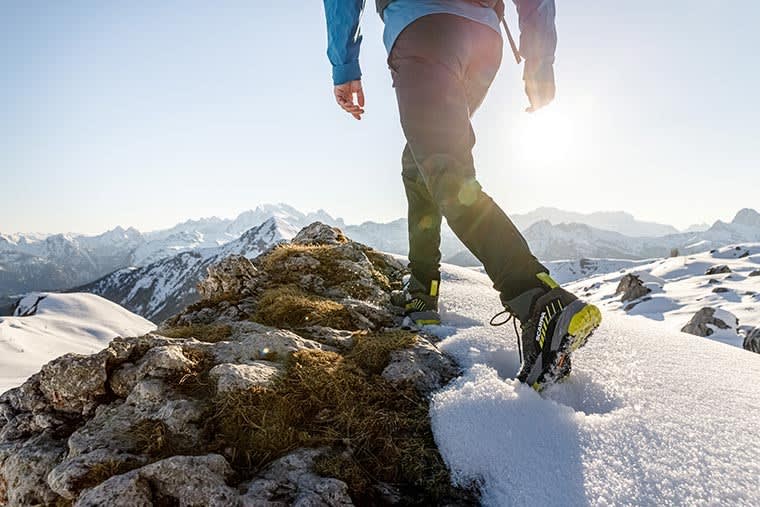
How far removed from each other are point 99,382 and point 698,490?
272 cm

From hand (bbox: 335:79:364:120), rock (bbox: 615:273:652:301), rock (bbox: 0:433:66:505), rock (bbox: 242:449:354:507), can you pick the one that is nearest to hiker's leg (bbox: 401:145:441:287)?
hand (bbox: 335:79:364:120)

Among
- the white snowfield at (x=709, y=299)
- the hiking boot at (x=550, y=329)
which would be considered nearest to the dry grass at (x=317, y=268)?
the hiking boot at (x=550, y=329)

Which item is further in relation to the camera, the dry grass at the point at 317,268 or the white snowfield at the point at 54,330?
the white snowfield at the point at 54,330

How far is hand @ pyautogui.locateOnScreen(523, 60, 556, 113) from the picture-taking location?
9.06 ft

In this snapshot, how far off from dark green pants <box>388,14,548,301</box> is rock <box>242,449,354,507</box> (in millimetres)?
1348

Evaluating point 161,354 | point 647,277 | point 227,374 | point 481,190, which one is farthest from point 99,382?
point 647,277

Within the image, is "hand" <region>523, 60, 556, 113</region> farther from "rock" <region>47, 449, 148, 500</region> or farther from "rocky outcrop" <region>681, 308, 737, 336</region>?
"rocky outcrop" <region>681, 308, 737, 336</region>

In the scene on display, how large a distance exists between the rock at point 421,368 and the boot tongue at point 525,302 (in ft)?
1.86

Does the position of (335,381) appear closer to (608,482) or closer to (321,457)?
(321,457)

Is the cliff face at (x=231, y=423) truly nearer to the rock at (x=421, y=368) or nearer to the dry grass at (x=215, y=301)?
the rock at (x=421, y=368)

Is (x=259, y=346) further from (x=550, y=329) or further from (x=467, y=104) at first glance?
(x=467, y=104)

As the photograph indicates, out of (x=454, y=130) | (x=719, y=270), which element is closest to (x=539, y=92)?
(x=454, y=130)

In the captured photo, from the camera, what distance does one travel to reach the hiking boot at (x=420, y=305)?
349 centimetres

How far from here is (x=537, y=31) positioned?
2.70 m
